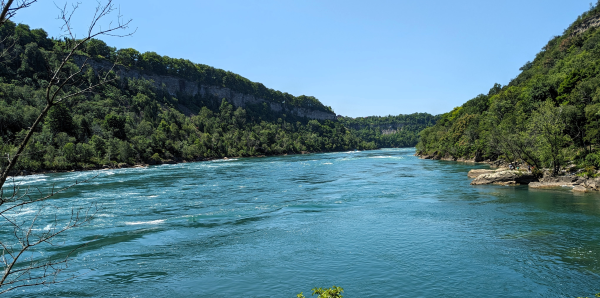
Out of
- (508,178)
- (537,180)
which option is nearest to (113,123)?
(508,178)

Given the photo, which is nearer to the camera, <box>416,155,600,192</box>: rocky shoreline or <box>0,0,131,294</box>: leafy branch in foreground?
<box>0,0,131,294</box>: leafy branch in foreground

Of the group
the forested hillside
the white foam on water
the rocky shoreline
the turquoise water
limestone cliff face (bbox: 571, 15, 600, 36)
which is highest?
limestone cliff face (bbox: 571, 15, 600, 36)

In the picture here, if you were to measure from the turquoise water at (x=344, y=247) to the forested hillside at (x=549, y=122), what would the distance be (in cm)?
752

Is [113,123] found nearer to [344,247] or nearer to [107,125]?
[107,125]

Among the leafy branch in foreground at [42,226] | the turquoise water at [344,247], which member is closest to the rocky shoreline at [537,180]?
the turquoise water at [344,247]

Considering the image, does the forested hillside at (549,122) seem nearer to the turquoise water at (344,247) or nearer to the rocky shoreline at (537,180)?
the rocky shoreline at (537,180)

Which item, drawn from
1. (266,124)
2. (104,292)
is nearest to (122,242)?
(104,292)

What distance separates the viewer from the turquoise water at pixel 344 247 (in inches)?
488

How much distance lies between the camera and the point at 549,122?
111 feet

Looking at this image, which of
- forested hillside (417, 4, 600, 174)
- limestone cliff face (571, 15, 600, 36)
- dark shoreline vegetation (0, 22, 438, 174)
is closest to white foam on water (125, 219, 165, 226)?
dark shoreline vegetation (0, 22, 438, 174)

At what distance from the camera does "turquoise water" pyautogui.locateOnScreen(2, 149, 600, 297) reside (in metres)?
12.4

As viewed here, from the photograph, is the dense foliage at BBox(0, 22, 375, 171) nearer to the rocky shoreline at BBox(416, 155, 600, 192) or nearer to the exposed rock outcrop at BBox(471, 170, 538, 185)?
the exposed rock outcrop at BBox(471, 170, 538, 185)

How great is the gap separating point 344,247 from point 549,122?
29592 mm

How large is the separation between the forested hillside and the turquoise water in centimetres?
752
